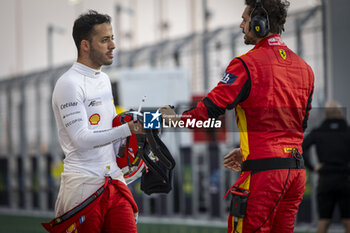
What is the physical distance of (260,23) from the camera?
2.71 m

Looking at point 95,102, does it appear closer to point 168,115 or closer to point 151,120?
point 151,120

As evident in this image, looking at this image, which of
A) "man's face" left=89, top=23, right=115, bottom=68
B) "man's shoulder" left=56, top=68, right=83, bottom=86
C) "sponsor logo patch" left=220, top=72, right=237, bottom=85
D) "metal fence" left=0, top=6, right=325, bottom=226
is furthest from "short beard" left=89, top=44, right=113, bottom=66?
"metal fence" left=0, top=6, right=325, bottom=226

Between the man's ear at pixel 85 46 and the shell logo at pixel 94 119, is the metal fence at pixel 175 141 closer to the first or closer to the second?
the man's ear at pixel 85 46

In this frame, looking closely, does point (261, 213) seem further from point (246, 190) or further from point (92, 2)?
point (92, 2)

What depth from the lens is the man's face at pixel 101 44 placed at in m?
3.13

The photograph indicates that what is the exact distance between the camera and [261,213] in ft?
8.71

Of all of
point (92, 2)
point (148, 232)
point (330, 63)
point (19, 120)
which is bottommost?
point (148, 232)

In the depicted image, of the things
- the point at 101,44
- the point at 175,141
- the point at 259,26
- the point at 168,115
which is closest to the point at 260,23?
the point at 259,26

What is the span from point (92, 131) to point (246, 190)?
87 cm

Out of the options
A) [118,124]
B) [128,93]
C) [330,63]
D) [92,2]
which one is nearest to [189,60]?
[128,93]

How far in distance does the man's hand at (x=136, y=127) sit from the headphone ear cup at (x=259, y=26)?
746 mm

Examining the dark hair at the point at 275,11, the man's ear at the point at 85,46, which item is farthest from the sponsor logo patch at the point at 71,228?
the dark hair at the point at 275,11

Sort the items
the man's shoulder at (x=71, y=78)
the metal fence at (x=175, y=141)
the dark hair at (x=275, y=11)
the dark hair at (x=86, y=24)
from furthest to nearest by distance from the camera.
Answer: the metal fence at (x=175, y=141) → the dark hair at (x=86, y=24) → the man's shoulder at (x=71, y=78) → the dark hair at (x=275, y=11)

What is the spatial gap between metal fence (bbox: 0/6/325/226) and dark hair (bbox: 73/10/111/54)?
492cm
